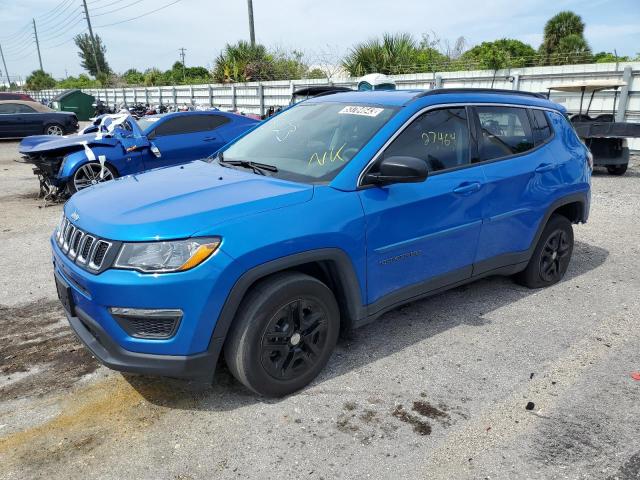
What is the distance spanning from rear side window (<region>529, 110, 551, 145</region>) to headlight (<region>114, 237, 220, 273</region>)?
3.21 metres

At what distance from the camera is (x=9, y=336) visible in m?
3.77

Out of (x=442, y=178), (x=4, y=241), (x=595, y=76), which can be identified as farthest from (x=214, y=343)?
(x=595, y=76)

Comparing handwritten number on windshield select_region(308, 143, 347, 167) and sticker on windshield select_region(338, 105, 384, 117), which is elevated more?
sticker on windshield select_region(338, 105, 384, 117)

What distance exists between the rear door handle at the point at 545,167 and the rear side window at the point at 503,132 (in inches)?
7.1

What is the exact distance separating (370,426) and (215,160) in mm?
2270

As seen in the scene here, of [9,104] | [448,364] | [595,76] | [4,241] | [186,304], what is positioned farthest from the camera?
[9,104]

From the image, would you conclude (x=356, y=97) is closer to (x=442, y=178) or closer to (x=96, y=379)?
(x=442, y=178)

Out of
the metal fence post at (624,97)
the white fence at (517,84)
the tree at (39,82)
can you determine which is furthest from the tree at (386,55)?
the tree at (39,82)

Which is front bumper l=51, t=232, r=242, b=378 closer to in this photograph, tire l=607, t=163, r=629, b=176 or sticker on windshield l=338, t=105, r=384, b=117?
sticker on windshield l=338, t=105, r=384, b=117

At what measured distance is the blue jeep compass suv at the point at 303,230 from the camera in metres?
2.55

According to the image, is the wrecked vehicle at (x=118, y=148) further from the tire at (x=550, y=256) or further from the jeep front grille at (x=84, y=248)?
the tire at (x=550, y=256)

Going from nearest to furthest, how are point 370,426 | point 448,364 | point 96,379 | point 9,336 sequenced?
point 370,426, point 96,379, point 448,364, point 9,336

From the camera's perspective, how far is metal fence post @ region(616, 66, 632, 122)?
1215 cm

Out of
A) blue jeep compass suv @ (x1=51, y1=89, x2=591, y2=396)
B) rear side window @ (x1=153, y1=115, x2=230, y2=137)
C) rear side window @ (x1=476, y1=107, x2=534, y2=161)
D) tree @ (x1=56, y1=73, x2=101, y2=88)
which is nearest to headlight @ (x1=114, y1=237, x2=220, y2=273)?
blue jeep compass suv @ (x1=51, y1=89, x2=591, y2=396)
